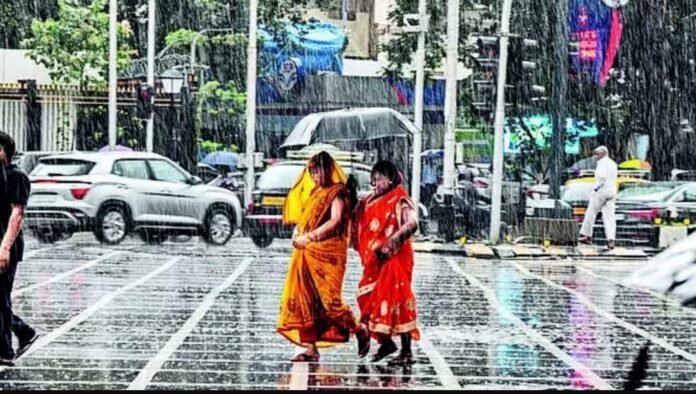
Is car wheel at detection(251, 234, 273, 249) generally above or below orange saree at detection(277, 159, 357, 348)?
below

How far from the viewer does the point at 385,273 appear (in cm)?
1058

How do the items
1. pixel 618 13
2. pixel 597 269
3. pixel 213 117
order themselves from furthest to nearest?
1. pixel 213 117
2. pixel 618 13
3. pixel 597 269

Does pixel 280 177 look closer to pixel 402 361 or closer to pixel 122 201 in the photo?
pixel 122 201

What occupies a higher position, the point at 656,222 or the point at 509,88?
the point at 509,88

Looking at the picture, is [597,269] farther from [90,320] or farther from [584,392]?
[584,392]

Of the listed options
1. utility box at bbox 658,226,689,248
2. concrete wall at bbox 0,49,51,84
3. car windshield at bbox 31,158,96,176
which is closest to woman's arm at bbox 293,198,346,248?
car windshield at bbox 31,158,96,176

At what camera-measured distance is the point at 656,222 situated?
2486 cm

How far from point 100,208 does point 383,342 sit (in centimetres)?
1323

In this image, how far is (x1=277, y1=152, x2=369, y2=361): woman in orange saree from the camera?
10453 mm

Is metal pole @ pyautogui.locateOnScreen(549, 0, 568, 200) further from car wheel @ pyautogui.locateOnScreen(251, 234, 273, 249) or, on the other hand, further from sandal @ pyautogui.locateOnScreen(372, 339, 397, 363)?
sandal @ pyautogui.locateOnScreen(372, 339, 397, 363)

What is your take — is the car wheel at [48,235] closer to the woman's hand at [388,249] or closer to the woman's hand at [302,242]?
the woman's hand at [302,242]

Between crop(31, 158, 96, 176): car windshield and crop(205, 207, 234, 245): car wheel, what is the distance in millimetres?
2231

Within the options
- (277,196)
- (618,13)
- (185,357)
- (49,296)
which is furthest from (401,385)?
(618,13)

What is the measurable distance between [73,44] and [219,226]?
14.2 metres
